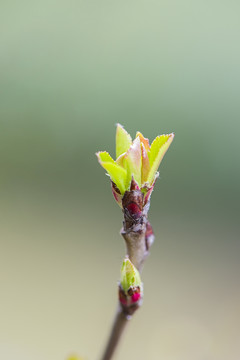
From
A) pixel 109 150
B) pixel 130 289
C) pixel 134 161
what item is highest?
pixel 109 150

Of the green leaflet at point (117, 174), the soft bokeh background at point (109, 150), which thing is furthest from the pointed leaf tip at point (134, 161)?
the soft bokeh background at point (109, 150)

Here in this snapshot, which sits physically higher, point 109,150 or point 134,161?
point 109,150

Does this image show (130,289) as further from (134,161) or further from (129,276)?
(134,161)

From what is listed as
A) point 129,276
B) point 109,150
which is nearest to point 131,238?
point 129,276

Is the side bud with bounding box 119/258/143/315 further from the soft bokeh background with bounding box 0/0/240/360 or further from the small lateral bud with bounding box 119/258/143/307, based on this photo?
the soft bokeh background with bounding box 0/0/240/360

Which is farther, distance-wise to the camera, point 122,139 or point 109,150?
point 109,150

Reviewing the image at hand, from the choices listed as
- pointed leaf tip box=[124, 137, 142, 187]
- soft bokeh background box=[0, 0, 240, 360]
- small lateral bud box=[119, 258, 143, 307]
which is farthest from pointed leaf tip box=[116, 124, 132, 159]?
soft bokeh background box=[0, 0, 240, 360]

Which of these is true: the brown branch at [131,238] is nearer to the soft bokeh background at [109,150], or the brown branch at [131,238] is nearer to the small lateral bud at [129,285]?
the small lateral bud at [129,285]
